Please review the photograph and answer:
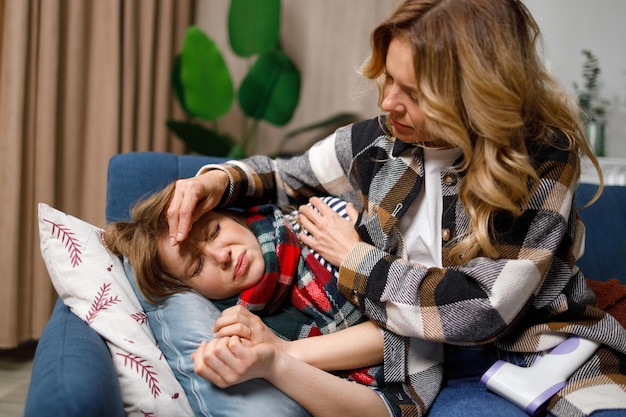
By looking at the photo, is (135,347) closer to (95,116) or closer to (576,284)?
(576,284)

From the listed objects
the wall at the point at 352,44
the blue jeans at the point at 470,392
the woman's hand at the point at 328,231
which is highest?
the wall at the point at 352,44

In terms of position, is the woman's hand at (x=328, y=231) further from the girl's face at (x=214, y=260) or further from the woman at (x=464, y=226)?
the girl's face at (x=214, y=260)

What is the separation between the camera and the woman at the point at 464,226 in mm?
1175

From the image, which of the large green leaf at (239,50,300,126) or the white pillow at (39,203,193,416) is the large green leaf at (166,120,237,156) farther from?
the white pillow at (39,203,193,416)

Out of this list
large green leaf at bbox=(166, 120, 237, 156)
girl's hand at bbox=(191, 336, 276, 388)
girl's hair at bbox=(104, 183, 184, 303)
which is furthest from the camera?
large green leaf at bbox=(166, 120, 237, 156)

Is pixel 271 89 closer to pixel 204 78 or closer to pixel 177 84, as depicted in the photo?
Answer: pixel 204 78

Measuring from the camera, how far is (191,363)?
1238 mm

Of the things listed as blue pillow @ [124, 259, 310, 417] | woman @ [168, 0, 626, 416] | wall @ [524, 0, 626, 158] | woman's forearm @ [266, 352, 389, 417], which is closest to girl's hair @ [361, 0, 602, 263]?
woman @ [168, 0, 626, 416]

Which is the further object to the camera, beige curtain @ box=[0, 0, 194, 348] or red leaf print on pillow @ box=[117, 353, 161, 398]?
beige curtain @ box=[0, 0, 194, 348]

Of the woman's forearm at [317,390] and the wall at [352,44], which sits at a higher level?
the wall at [352,44]

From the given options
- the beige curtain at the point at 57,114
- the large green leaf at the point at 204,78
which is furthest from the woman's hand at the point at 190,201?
the large green leaf at the point at 204,78

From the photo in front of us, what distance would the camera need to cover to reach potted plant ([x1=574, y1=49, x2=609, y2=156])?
9.57 ft

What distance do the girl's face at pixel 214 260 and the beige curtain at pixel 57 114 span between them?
4.11ft

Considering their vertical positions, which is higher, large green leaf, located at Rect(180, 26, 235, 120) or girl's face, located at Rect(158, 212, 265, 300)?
large green leaf, located at Rect(180, 26, 235, 120)
